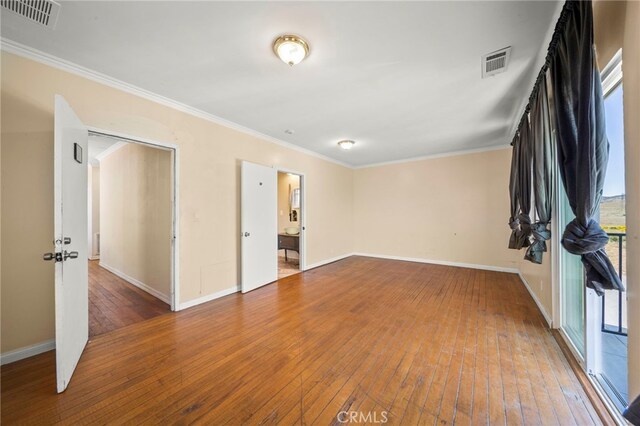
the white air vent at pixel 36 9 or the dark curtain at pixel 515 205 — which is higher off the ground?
the white air vent at pixel 36 9

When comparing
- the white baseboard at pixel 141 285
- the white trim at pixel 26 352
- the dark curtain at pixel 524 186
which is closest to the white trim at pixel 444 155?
the dark curtain at pixel 524 186

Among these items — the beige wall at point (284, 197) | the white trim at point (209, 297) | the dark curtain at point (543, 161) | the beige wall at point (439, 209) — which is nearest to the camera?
the dark curtain at point (543, 161)

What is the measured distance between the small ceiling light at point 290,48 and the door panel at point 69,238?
1.65 meters

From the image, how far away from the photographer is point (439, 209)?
18.4 feet

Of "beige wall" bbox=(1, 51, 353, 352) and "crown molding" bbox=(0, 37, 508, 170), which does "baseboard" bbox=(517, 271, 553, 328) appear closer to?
"beige wall" bbox=(1, 51, 353, 352)

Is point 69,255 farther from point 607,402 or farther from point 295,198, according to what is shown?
point 295,198

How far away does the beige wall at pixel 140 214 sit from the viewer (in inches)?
133

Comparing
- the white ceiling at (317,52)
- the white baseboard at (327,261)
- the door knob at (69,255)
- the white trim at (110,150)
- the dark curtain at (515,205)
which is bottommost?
the white baseboard at (327,261)

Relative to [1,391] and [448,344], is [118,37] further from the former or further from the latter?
[448,344]

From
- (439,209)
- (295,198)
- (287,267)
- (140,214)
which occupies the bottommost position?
(287,267)

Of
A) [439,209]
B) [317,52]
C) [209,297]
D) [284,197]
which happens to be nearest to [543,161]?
[317,52]

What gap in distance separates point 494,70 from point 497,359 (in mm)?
2683

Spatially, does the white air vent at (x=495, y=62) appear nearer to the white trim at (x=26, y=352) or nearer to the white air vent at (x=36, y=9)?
the white air vent at (x=36, y=9)

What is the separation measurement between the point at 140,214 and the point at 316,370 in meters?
3.78
